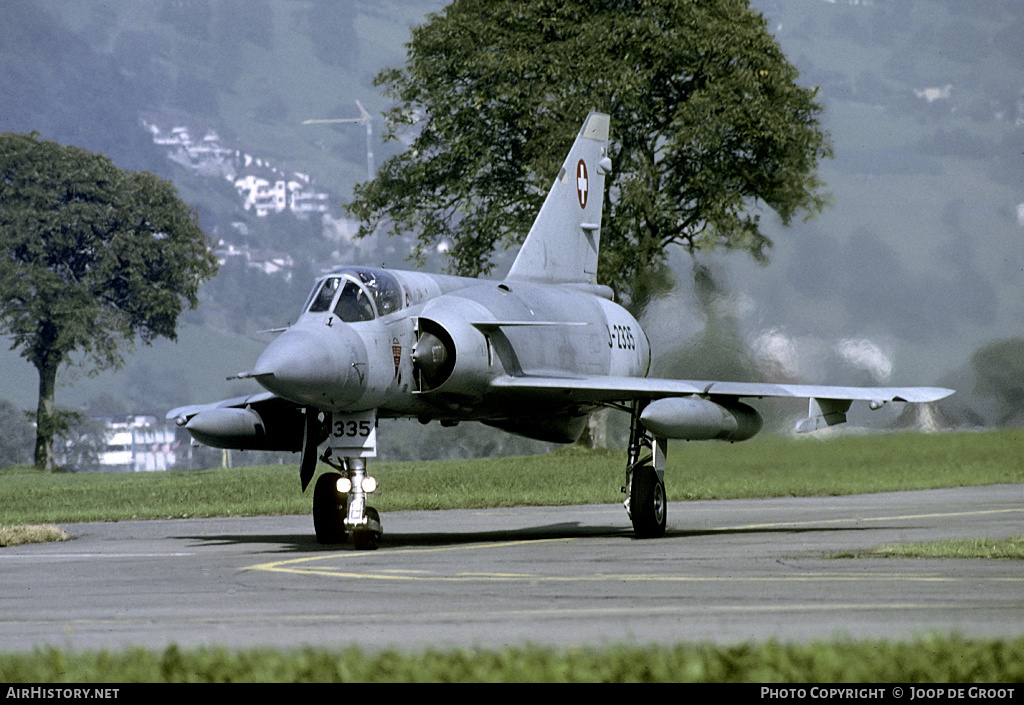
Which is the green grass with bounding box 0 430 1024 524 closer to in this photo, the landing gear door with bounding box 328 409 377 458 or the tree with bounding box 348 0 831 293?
the landing gear door with bounding box 328 409 377 458

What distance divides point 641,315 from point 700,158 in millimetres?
17653

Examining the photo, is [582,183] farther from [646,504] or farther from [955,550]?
[955,550]

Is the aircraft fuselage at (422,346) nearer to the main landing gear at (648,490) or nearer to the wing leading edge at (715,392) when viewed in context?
the wing leading edge at (715,392)

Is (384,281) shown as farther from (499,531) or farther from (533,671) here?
(533,671)

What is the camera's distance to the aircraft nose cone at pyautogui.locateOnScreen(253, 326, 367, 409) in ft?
47.2

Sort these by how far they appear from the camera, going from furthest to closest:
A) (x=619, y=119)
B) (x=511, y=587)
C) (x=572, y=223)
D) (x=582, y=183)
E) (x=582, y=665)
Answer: (x=619, y=119) → (x=582, y=183) → (x=572, y=223) → (x=511, y=587) → (x=582, y=665)

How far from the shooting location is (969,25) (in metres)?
49.9

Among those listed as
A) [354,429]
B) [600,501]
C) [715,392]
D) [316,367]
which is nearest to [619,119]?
[600,501]

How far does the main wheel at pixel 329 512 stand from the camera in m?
17.4

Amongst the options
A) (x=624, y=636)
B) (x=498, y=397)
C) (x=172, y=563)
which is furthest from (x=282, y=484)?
(x=624, y=636)

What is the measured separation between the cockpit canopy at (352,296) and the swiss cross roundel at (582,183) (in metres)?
6.70

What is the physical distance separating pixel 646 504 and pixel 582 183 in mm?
6725

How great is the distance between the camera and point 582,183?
73.3 feet

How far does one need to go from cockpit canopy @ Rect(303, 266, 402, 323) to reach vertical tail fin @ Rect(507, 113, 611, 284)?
4420 millimetres
